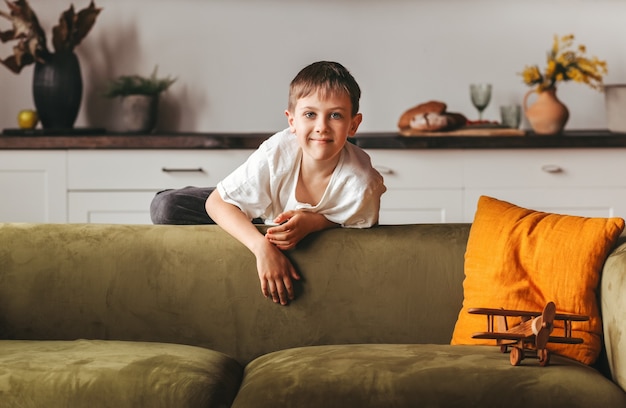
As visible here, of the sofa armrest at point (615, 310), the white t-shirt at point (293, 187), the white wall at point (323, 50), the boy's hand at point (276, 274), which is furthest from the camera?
the white wall at point (323, 50)

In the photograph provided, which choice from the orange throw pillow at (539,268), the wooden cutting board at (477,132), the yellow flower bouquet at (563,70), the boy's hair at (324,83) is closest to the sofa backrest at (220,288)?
the orange throw pillow at (539,268)

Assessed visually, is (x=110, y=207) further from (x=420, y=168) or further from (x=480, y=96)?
(x=480, y=96)

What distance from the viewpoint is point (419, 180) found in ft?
12.2

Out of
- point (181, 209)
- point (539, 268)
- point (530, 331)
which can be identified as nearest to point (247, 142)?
point (181, 209)

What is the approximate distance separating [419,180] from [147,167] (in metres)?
1.13

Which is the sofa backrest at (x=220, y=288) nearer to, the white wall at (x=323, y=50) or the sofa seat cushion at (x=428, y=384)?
the sofa seat cushion at (x=428, y=384)

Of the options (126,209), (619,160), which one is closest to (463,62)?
(619,160)

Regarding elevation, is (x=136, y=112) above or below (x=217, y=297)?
above

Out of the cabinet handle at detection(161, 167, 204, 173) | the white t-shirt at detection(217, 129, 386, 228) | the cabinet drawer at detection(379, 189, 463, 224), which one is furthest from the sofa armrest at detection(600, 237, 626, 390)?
the cabinet handle at detection(161, 167, 204, 173)

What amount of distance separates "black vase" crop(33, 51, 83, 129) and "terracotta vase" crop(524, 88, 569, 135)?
205 centimetres

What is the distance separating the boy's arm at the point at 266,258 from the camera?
2188 mm

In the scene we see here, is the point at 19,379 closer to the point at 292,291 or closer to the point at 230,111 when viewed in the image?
the point at 292,291

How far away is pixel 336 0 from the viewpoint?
430 cm

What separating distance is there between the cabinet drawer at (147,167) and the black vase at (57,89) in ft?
1.25
